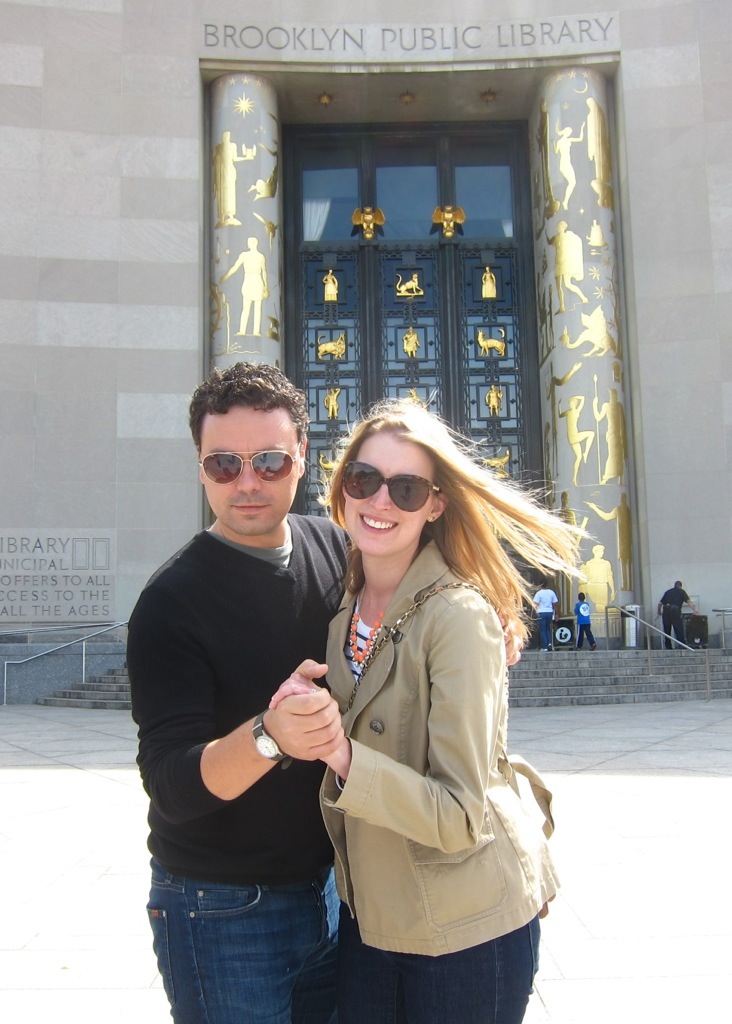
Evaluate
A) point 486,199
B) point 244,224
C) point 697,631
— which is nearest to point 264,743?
point 697,631

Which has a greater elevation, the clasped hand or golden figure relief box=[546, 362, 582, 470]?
golden figure relief box=[546, 362, 582, 470]

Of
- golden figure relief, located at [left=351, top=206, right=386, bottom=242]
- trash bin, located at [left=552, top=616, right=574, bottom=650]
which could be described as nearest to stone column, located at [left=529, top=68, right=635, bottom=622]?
trash bin, located at [left=552, top=616, right=574, bottom=650]

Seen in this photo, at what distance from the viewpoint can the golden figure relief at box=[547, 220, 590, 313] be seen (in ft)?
60.5

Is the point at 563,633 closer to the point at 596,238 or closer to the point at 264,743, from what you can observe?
the point at 596,238

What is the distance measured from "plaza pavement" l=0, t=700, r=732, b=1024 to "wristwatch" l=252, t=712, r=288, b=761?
181 cm

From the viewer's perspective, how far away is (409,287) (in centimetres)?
2022

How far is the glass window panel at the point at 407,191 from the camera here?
2078cm

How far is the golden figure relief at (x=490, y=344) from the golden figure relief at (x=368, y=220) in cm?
337

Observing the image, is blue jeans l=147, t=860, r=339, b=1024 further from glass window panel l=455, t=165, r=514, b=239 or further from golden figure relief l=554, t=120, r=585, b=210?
glass window panel l=455, t=165, r=514, b=239

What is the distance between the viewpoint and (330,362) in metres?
20.1

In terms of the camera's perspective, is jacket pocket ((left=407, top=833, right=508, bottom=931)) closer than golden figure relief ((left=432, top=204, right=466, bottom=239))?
Yes

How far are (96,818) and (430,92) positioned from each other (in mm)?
18381

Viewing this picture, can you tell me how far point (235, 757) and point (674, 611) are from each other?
16141mm

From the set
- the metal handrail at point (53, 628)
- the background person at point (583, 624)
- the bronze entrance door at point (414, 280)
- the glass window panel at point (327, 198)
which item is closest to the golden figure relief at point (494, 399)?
the bronze entrance door at point (414, 280)
